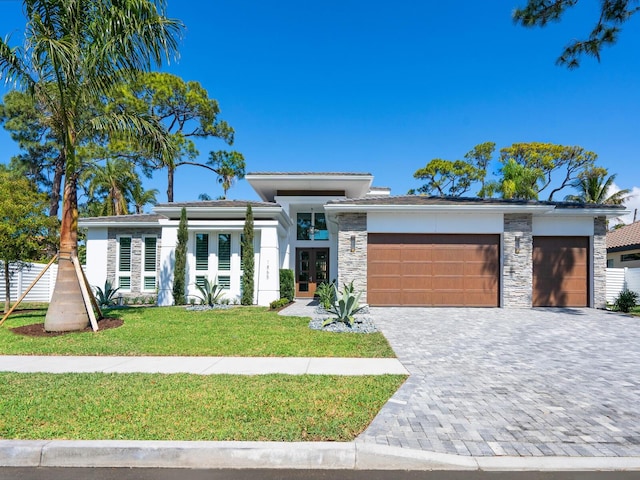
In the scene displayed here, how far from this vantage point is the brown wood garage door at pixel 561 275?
46.7ft

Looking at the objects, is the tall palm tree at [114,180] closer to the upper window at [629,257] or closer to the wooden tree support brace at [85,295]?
the wooden tree support brace at [85,295]

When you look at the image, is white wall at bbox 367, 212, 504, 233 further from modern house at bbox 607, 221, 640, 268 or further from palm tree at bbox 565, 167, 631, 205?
palm tree at bbox 565, 167, 631, 205

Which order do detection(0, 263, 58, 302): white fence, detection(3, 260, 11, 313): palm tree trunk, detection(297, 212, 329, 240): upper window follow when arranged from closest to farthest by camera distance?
detection(3, 260, 11, 313): palm tree trunk → detection(0, 263, 58, 302): white fence → detection(297, 212, 329, 240): upper window

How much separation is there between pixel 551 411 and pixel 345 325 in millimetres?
5751

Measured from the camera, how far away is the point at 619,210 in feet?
45.1

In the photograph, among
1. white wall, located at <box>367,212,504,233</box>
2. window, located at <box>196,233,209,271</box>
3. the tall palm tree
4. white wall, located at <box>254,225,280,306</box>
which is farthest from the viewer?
the tall palm tree

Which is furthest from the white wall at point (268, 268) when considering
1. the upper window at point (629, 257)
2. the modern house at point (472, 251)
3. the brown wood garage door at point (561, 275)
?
the upper window at point (629, 257)

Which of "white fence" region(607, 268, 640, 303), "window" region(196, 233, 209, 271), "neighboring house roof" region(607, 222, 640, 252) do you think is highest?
"neighboring house roof" region(607, 222, 640, 252)

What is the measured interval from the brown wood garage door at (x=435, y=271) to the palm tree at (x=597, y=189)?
22.3m

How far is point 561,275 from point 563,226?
1840 mm

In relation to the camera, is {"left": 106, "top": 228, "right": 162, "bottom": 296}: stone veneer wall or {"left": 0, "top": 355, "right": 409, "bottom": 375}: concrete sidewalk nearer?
{"left": 0, "top": 355, "right": 409, "bottom": 375}: concrete sidewalk

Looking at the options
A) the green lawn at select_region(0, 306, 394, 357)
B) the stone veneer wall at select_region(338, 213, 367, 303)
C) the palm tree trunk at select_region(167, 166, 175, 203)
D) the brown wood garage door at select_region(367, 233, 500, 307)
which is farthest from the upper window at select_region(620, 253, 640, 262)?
the palm tree trunk at select_region(167, 166, 175, 203)

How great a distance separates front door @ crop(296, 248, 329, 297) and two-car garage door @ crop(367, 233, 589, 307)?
547 centimetres

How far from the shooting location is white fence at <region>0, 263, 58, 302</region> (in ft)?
56.7
